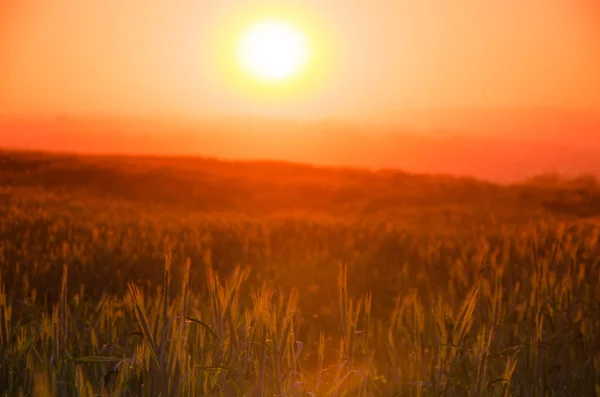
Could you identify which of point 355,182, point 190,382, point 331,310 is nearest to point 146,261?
point 331,310

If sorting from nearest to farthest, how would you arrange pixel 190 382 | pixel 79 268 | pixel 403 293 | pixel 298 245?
pixel 190 382
pixel 403 293
pixel 79 268
pixel 298 245

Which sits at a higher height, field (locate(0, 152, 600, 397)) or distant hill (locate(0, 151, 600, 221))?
distant hill (locate(0, 151, 600, 221))

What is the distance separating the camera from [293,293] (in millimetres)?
2918

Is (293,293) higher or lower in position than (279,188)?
lower

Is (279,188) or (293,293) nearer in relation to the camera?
(293,293)

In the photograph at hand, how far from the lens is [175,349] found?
6.26ft

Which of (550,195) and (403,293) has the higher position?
(550,195)

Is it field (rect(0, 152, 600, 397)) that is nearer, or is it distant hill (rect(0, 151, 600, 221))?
field (rect(0, 152, 600, 397))

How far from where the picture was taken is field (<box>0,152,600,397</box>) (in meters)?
2.12

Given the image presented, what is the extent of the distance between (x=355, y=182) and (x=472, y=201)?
289 centimetres

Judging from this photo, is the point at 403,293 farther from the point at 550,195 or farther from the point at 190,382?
the point at 550,195

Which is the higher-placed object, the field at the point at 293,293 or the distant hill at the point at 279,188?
the distant hill at the point at 279,188

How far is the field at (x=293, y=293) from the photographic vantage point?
2125 millimetres

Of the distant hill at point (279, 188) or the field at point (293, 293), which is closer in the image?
the field at point (293, 293)
